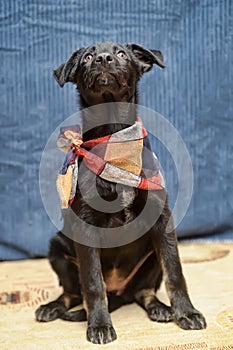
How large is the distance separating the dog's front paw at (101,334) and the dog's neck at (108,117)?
0.66 metres

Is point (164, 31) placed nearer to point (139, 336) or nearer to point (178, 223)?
point (178, 223)

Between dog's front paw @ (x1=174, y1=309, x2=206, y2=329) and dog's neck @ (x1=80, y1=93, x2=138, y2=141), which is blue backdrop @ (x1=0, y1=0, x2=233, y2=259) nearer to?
dog's neck @ (x1=80, y1=93, x2=138, y2=141)

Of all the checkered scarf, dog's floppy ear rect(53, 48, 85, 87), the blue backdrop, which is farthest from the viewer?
the blue backdrop

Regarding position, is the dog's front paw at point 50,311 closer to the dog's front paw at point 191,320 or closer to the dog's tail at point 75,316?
the dog's tail at point 75,316

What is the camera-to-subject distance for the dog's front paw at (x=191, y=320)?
75.7 inches

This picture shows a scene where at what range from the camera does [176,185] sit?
3.14 m

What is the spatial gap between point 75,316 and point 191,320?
0.43 m

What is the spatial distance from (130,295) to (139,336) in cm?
34

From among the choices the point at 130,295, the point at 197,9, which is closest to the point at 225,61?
the point at 197,9

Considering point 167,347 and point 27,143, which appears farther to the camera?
point 27,143

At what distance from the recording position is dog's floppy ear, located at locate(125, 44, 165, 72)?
2092 mm

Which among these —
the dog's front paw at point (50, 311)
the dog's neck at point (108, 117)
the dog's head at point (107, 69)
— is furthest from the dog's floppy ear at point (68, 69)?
the dog's front paw at point (50, 311)

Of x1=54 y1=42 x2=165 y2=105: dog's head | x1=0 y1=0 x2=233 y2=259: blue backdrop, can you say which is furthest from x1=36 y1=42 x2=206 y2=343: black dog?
x1=0 y1=0 x2=233 y2=259: blue backdrop

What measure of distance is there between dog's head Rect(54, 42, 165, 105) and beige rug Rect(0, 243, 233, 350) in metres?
0.81
